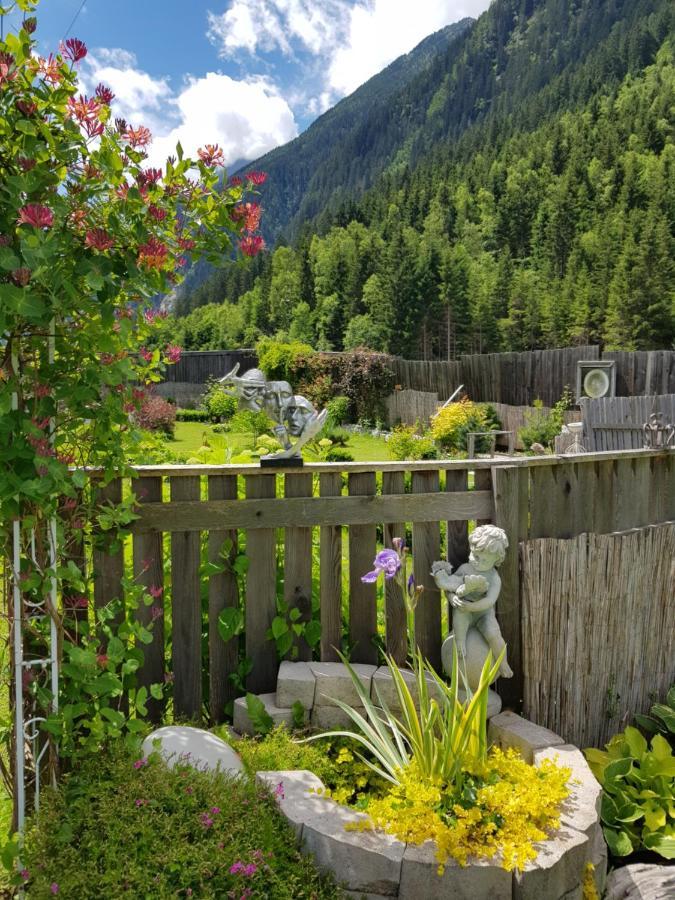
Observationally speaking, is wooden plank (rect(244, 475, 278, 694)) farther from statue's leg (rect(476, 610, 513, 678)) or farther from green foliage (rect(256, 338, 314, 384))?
green foliage (rect(256, 338, 314, 384))

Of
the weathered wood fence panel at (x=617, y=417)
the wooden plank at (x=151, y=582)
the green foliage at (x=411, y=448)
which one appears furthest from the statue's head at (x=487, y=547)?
the green foliage at (x=411, y=448)

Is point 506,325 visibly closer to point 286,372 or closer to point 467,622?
point 286,372

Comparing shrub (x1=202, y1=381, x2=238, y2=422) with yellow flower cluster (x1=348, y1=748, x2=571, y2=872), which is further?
shrub (x1=202, y1=381, x2=238, y2=422)

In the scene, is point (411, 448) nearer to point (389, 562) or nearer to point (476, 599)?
point (476, 599)

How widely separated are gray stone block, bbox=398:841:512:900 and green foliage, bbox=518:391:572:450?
41.8 ft

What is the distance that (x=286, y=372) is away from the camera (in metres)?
24.7

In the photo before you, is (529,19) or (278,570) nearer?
(278,570)

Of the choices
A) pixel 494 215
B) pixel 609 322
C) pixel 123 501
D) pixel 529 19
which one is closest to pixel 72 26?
pixel 123 501

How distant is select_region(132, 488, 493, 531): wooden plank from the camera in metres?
2.67

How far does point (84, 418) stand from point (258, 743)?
1521 mm

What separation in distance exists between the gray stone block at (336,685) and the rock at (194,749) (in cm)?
47

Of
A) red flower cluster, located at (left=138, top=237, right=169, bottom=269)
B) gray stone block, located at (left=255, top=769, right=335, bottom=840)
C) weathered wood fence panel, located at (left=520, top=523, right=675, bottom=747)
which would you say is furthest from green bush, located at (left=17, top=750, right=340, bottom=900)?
red flower cluster, located at (left=138, top=237, right=169, bottom=269)

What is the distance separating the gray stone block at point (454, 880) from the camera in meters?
1.91

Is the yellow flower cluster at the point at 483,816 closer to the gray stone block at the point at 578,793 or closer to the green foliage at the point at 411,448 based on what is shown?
the gray stone block at the point at 578,793
